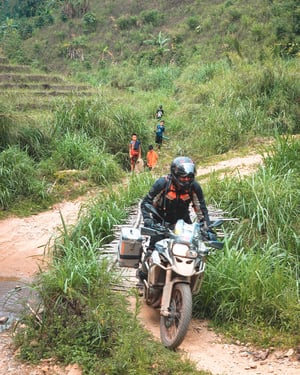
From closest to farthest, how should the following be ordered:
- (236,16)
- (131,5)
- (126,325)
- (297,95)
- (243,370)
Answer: (243,370) → (126,325) → (297,95) → (236,16) → (131,5)

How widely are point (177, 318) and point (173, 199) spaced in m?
1.15

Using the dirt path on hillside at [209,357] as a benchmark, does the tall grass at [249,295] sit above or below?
above

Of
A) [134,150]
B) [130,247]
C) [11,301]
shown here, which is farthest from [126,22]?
[130,247]

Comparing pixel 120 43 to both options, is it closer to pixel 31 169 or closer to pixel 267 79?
pixel 267 79

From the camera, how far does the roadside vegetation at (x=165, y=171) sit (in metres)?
4.49

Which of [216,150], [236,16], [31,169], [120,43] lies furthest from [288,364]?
[120,43]

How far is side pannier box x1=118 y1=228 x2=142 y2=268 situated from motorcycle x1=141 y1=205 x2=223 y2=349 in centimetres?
23

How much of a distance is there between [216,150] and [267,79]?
10.3 feet

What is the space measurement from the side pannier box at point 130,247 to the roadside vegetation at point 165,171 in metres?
0.30

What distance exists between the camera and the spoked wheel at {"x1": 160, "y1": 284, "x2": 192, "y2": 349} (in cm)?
406

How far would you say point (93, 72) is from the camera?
110 ft

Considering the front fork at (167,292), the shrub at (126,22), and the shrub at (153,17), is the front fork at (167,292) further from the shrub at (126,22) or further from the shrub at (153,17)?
the shrub at (126,22)

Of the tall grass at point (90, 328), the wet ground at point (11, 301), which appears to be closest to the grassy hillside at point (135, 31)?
the wet ground at point (11, 301)

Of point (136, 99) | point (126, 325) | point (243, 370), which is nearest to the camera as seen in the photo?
point (243, 370)
